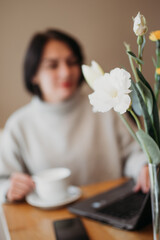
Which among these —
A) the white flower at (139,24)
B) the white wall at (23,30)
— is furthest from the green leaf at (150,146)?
the white wall at (23,30)

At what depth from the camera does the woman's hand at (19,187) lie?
0.89 meters

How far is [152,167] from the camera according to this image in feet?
1.58

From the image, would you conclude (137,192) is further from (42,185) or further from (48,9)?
(48,9)

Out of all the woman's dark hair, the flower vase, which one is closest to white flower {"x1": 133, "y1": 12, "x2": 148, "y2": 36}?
the flower vase

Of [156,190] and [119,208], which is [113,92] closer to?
[156,190]

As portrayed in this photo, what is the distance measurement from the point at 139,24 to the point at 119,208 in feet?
1.66

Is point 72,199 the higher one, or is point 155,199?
point 155,199

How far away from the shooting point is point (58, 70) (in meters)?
1.33

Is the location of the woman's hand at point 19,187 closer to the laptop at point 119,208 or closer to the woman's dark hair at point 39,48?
the laptop at point 119,208

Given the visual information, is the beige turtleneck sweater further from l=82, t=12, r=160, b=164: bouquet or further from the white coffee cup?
l=82, t=12, r=160, b=164: bouquet

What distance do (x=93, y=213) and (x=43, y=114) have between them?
73cm

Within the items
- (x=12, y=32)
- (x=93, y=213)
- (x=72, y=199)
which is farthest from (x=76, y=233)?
(x=12, y=32)

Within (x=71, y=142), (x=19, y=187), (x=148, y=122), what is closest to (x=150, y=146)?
(x=148, y=122)

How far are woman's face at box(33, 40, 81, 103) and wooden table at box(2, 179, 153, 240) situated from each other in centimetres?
63
